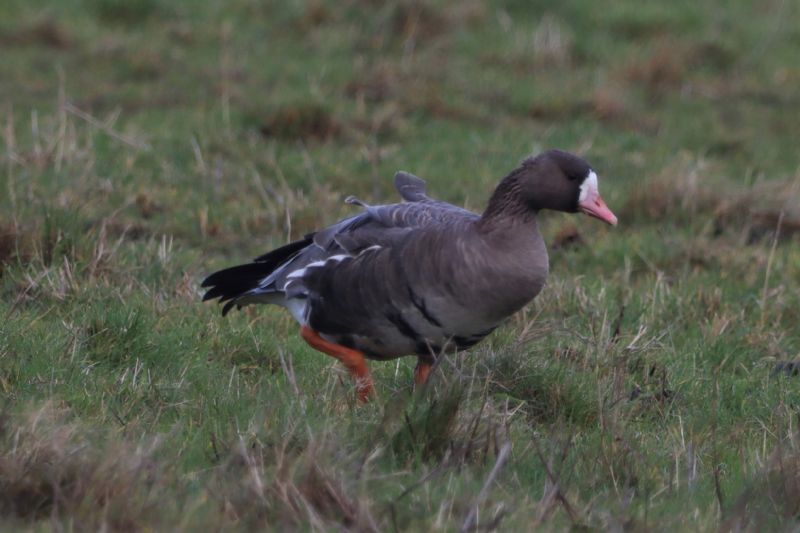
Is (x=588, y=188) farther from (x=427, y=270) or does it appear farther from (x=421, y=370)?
(x=421, y=370)

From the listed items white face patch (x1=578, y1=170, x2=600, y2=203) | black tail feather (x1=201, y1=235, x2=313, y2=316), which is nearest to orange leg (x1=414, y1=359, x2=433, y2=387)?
black tail feather (x1=201, y1=235, x2=313, y2=316)

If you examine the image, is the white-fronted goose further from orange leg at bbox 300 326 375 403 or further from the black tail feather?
the black tail feather

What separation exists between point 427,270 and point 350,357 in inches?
23.1

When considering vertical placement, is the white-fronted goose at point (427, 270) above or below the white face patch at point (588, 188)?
below

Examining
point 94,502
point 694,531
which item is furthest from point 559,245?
point 94,502

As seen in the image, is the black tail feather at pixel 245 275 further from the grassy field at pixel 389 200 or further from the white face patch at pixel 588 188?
the white face patch at pixel 588 188

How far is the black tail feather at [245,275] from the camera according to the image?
217 inches

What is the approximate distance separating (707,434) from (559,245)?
2857 millimetres

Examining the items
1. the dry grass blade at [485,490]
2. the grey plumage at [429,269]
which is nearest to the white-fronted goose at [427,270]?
the grey plumage at [429,269]

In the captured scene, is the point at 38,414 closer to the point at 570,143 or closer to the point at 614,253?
the point at 614,253

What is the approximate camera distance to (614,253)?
7344 millimetres

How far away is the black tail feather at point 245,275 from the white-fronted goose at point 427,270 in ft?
0.46

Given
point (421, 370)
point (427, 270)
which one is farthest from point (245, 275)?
point (427, 270)

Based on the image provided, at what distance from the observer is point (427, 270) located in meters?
4.74
